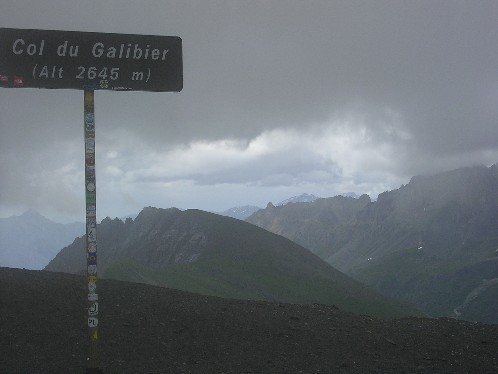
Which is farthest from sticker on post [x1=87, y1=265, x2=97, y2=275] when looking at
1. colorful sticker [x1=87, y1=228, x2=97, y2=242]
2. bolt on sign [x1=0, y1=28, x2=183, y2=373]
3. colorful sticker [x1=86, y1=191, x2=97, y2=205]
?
colorful sticker [x1=86, y1=191, x2=97, y2=205]

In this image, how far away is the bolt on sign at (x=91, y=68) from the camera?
10.5 m

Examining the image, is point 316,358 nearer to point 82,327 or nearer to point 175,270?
point 82,327

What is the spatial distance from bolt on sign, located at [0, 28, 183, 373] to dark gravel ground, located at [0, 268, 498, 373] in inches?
117

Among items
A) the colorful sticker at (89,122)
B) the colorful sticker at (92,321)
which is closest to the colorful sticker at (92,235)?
the colorful sticker at (92,321)

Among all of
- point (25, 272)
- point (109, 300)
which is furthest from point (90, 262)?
point (25, 272)

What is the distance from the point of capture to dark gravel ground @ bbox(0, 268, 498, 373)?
13227 millimetres

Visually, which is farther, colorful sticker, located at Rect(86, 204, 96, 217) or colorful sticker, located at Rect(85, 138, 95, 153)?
colorful sticker, located at Rect(85, 138, 95, 153)

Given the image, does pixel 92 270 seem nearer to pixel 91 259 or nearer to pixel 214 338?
pixel 91 259

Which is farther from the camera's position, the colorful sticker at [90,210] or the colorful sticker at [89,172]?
the colorful sticker at [89,172]

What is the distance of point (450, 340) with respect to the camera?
1675cm

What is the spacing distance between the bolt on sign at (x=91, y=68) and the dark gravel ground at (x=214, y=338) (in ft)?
9.77

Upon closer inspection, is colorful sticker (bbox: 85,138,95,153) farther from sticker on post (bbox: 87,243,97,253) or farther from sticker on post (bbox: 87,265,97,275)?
sticker on post (bbox: 87,265,97,275)

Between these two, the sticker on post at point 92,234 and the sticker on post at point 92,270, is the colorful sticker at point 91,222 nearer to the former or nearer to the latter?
the sticker on post at point 92,234

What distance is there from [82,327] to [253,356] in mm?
5185
